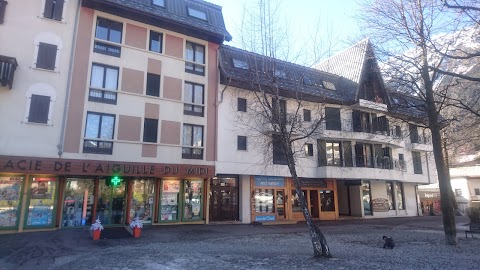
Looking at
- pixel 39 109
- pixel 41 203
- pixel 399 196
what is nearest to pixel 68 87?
pixel 39 109

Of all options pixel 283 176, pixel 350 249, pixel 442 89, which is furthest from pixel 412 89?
pixel 283 176

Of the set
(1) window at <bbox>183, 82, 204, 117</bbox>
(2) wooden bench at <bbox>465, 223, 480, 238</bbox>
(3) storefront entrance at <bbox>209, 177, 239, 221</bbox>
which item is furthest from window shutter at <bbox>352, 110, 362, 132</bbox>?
(1) window at <bbox>183, 82, 204, 117</bbox>

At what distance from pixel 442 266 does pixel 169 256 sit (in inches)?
315

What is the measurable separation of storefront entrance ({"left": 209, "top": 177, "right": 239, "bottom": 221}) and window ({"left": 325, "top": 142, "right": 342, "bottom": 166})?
8.07 m

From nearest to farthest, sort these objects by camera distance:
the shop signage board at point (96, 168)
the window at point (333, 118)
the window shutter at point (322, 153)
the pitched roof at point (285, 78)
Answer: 1. the pitched roof at point (285, 78)
2. the shop signage board at point (96, 168)
3. the window shutter at point (322, 153)
4. the window at point (333, 118)

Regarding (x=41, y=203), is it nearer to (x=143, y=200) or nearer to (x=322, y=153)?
(x=143, y=200)

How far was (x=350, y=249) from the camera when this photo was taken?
1178 centimetres

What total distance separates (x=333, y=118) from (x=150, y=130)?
14.5 meters

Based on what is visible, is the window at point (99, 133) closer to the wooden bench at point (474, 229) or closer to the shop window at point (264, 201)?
the shop window at point (264, 201)

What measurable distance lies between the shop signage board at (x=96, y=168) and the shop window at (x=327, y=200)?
1061 cm

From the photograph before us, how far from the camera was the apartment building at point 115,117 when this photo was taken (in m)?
15.7

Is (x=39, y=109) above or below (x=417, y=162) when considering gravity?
above

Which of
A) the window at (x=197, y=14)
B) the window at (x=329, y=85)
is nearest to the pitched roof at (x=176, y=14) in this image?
the window at (x=197, y=14)

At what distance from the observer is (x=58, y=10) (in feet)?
56.2
